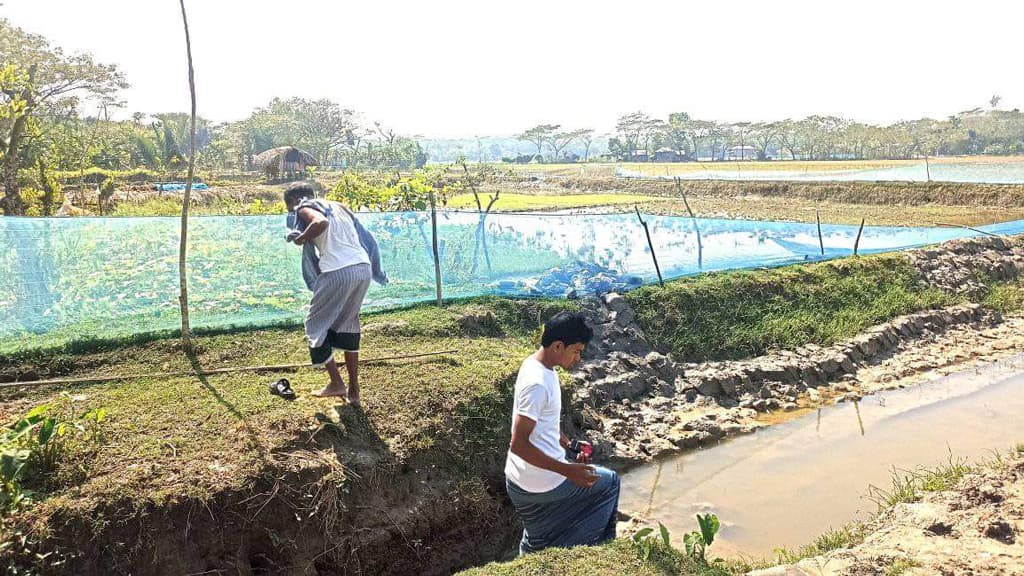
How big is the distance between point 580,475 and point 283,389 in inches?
107

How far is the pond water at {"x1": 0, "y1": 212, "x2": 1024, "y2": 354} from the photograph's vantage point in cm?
679

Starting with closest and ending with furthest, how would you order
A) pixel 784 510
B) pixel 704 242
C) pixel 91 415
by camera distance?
pixel 91 415 < pixel 784 510 < pixel 704 242

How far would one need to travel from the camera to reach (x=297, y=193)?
16.7 feet

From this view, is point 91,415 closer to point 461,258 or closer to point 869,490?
point 461,258

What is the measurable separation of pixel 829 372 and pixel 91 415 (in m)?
7.85

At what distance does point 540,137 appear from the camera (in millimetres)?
89562

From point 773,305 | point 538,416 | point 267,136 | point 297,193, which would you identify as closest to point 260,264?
point 297,193

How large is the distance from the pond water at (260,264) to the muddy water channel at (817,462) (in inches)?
123

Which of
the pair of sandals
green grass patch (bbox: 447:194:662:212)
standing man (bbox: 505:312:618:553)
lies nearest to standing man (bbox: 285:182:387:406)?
the pair of sandals

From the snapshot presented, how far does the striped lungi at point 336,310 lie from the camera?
497cm

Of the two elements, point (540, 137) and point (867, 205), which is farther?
point (540, 137)

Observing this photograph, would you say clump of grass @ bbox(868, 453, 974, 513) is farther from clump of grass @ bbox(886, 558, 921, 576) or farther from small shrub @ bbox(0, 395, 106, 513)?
small shrub @ bbox(0, 395, 106, 513)

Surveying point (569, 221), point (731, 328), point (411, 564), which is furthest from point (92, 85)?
point (411, 564)

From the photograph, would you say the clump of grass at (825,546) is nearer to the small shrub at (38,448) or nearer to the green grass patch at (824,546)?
the green grass patch at (824,546)
